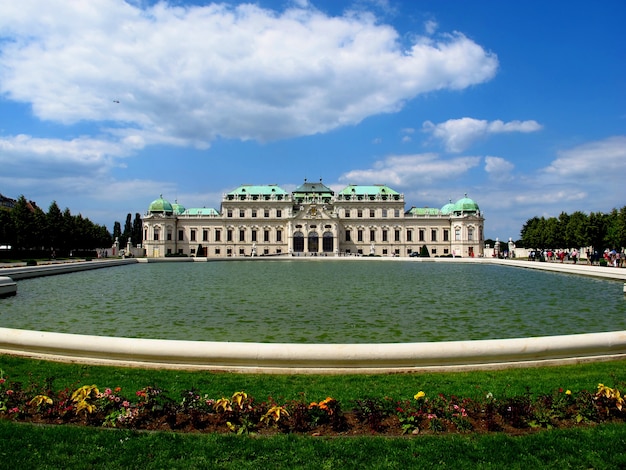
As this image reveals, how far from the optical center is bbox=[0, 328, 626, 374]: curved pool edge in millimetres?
8664

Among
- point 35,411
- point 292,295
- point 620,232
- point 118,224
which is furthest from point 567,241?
point 118,224

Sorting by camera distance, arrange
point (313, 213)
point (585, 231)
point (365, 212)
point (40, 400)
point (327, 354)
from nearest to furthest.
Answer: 1. point (40, 400)
2. point (327, 354)
3. point (585, 231)
4. point (313, 213)
5. point (365, 212)

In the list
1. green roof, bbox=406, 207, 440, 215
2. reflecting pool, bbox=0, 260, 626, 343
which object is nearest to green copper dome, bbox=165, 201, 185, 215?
green roof, bbox=406, 207, 440, 215

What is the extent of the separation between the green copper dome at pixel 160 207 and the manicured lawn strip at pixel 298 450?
96652 millimetres

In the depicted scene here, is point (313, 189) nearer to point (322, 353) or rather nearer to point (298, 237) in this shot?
point (298, 237)

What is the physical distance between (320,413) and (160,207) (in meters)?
98.0

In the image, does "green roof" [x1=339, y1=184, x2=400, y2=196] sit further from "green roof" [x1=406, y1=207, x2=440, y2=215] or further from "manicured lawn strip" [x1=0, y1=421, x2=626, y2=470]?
"manicured lawn strip" [x1=0, y1=421, x2=626, y2=470]

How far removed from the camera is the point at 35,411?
6.54 m

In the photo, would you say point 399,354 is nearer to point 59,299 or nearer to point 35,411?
point 35,411

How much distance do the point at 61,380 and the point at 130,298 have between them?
1520 cm

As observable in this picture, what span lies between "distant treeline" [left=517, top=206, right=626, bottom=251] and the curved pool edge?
191 ft

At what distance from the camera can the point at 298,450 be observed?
5480mm

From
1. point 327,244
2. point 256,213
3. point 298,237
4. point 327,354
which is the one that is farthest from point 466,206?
point 327,354

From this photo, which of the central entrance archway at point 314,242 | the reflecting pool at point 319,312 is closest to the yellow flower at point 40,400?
the reflecting pool at point 319,312
